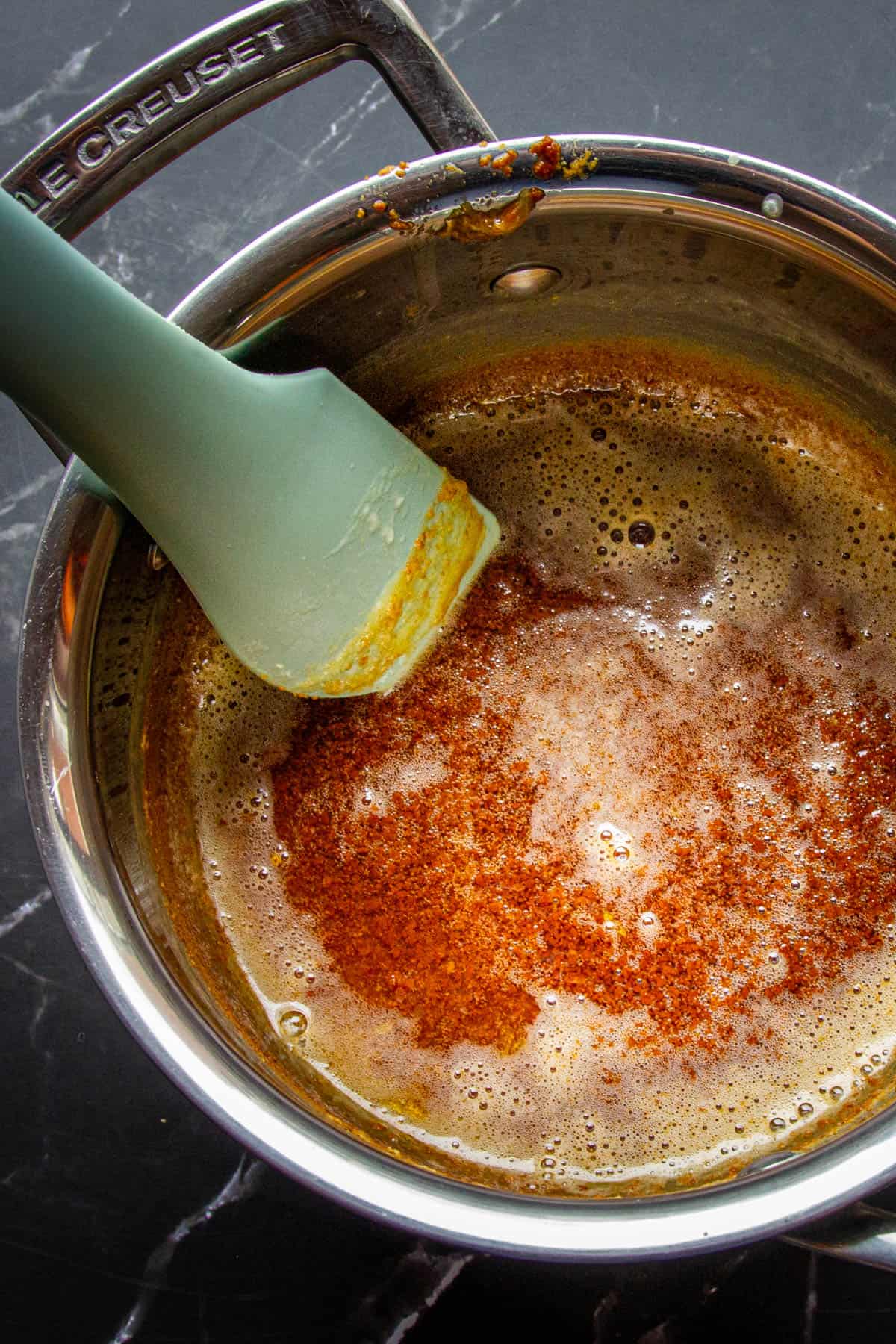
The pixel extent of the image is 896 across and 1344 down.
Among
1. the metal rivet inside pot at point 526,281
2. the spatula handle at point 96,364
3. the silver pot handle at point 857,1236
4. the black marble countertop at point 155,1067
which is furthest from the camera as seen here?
the black marble countertop at point 155,1067

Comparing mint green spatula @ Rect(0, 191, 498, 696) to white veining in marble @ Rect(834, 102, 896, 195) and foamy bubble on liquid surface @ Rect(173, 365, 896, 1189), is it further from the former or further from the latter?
white veining in marble @ Rect(834, 102, 896, 195)

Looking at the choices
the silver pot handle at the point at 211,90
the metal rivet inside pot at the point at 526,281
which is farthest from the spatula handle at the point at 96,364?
the metal rivet inside pot at the point at 526,281

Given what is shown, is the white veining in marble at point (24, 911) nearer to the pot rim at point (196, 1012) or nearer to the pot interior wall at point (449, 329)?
the pot interior wall at point (449, 329)

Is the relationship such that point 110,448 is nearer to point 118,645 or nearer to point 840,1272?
point 118,645

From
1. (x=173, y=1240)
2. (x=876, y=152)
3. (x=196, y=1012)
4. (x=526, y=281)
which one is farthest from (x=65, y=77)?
(x=173, y=1240)

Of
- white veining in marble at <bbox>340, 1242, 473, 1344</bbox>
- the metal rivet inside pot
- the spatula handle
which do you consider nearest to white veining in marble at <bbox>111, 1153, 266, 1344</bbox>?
white veining in marble at <bbox>340, 1242, 473, 1344</bbox>

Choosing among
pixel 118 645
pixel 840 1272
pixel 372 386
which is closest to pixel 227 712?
pixel 118 645
